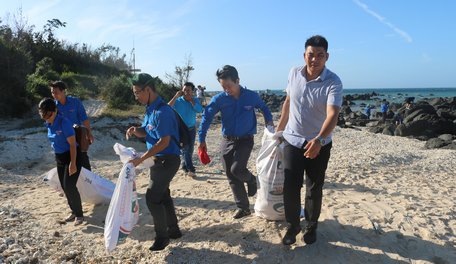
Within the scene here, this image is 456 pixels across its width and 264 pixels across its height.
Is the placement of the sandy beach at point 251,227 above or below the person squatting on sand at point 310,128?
below

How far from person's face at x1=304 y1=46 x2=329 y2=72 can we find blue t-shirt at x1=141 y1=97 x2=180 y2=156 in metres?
A: 1.37

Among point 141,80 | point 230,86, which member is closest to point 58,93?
point 141,80

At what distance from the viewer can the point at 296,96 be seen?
11.5 ft

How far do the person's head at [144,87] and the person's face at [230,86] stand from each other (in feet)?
3.05

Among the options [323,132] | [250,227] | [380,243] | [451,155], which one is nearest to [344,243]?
[380,243]

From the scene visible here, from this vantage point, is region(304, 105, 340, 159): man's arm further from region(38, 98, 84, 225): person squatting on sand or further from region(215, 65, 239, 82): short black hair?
region(38, 98, 84, 225): person squatting on sand

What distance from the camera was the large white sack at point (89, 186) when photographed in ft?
17.0

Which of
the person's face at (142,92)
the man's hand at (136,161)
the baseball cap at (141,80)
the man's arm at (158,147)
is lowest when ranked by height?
the man's hand at (136,161)

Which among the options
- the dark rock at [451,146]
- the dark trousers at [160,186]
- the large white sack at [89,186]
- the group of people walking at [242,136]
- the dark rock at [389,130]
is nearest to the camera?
the group of people walking at [242,136]

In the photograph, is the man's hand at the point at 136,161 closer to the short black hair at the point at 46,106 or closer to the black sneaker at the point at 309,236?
the short black hair at the point at 46,106

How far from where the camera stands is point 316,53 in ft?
10.9

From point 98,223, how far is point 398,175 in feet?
18.2

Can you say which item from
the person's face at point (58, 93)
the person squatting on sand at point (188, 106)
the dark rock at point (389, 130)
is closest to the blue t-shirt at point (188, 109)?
the person squatting on sand at point (188, 106)

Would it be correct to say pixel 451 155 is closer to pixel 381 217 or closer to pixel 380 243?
pixel 381 217
